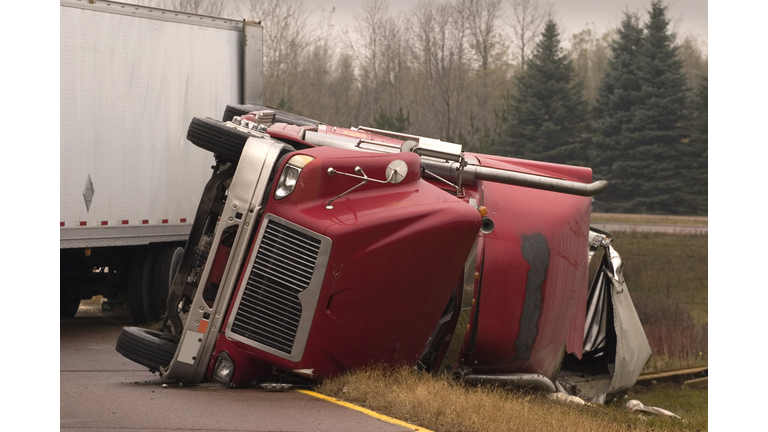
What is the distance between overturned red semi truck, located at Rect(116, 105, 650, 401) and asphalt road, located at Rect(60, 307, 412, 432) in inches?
7.7

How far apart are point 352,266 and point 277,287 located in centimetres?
49

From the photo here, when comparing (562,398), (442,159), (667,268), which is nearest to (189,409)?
(442,159)

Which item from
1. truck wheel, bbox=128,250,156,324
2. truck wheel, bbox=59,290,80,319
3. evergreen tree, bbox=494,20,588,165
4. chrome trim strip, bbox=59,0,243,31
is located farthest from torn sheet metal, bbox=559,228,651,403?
evergreen tree, bbox=494,20,588,165

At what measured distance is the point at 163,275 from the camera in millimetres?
11773

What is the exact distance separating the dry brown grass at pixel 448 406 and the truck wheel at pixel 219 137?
5.72 feet

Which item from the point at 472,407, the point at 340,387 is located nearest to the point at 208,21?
the point at 340,387

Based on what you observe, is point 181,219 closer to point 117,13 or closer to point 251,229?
point 117,13

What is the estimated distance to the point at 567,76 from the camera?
41094mm

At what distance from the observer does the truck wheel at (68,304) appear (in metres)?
12.4

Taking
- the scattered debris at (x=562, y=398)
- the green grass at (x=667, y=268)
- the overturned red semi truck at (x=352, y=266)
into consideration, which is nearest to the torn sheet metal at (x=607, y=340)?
the scattered debris at (x=562, y=398)

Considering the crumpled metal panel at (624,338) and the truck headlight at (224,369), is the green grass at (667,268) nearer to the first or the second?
the crumpled metal panel at (624,338)

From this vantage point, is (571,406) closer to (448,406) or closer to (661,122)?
(448,406)
